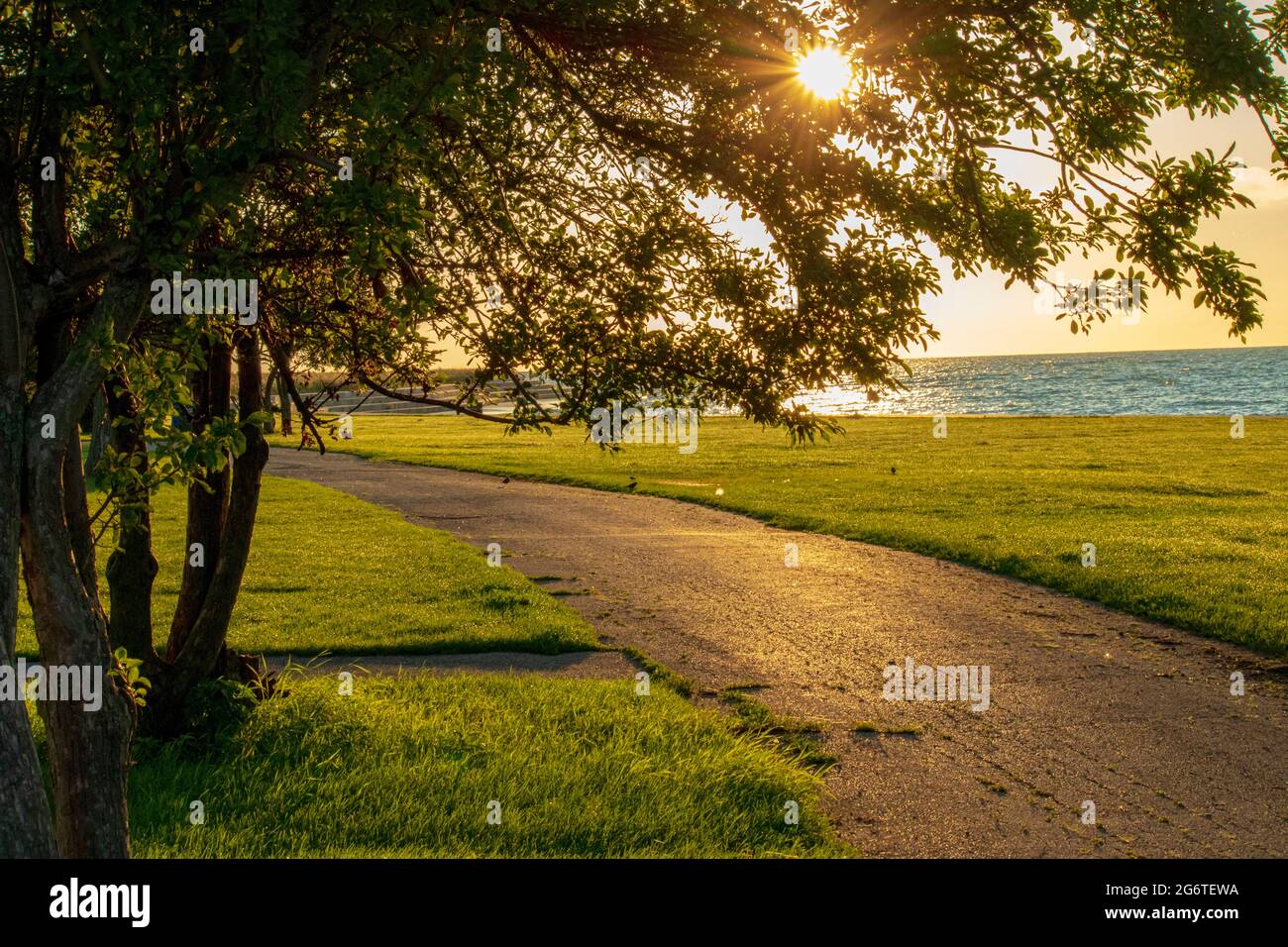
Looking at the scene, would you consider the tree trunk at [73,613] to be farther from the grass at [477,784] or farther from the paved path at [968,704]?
the paved path at [968,704]

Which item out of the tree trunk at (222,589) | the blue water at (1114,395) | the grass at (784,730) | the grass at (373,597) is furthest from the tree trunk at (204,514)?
the blue water at (1114,395)

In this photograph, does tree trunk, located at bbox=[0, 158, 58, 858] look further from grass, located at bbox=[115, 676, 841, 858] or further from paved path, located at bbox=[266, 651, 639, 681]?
paved path, located at bbox=[266, 651, 639, 681]

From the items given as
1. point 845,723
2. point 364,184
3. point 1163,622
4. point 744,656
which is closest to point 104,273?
point 364,184

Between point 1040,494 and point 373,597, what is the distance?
56.8 feet

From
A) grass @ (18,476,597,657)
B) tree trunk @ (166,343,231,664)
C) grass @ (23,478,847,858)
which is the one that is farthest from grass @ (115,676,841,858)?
grass @ (18,476,597,657)

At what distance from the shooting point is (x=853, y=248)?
5.78 metres

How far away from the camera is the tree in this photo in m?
4.53

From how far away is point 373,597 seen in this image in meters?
14.7

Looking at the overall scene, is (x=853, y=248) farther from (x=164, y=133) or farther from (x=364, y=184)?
(x=164, y=133)

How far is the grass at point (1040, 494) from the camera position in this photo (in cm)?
1439

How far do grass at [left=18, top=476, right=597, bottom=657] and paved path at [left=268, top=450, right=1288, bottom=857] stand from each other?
866 mm

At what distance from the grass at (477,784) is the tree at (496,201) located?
211 centimetres

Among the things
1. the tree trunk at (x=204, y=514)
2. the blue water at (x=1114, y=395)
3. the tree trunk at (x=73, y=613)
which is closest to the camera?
the tree trunk at (x=73, y=613)

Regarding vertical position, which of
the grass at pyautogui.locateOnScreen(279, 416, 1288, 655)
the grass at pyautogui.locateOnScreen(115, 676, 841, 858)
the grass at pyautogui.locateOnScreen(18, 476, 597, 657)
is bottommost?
the grass at pyautogui.locateOnScreen(115, 676, 841, 858)
